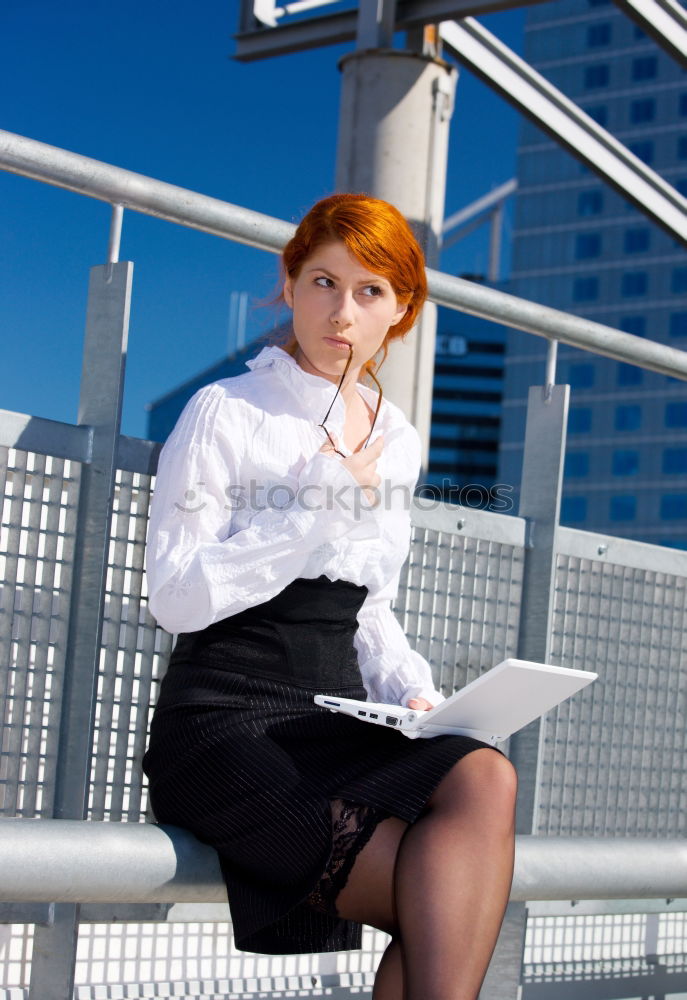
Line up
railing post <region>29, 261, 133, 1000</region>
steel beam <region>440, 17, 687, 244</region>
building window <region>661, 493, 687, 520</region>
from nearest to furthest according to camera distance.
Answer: railing post <region>29, 261, 133, 1000</region>
steel beam <region>440, 17, 687, 244</region>
building window <region>661, 493, 687, 520</region>

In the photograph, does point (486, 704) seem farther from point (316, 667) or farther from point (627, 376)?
point (627, 376)

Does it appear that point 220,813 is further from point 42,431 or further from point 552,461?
point 552,461

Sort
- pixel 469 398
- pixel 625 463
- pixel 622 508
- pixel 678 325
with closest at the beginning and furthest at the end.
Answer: pixel 622 508 → pixel 625 463 → pixel 678 325 → pixel 469 398

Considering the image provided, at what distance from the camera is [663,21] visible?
252 inches

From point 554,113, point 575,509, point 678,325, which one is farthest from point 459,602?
point 678,325

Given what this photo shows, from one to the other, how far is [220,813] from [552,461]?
1.23m

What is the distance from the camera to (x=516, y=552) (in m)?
2.78

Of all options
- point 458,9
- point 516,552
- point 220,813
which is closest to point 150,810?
point 220,813

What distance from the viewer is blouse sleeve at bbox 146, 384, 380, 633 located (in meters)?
1.89

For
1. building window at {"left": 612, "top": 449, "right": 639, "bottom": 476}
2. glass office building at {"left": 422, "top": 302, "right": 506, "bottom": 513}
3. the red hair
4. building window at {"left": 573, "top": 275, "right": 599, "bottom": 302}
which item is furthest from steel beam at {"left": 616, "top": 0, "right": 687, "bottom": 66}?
glass office building at {"left": 422, "top": 302, "right": 506, "bottom": 513}

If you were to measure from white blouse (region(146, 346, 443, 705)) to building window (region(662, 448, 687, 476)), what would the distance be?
8047 cm

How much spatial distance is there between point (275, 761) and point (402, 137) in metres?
5.05

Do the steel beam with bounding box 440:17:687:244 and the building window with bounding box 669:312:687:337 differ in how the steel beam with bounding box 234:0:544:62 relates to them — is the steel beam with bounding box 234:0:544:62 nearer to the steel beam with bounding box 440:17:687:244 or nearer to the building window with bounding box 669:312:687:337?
the steel beam with bounding box 440:17:687:244

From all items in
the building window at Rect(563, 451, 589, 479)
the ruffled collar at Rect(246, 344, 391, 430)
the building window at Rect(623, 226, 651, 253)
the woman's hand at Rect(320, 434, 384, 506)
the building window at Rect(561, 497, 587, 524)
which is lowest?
the woman's hand at Rect(320, 434, 384, 506)
